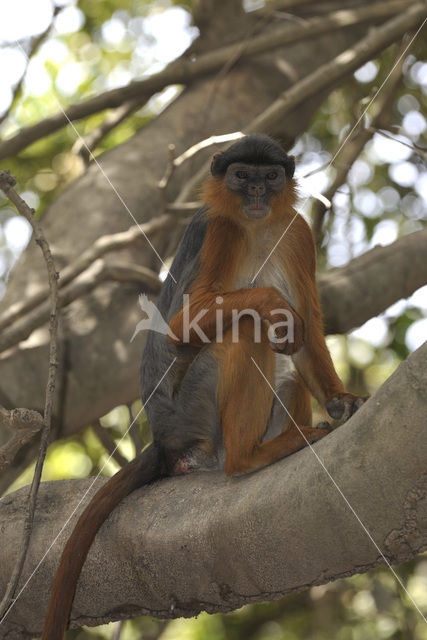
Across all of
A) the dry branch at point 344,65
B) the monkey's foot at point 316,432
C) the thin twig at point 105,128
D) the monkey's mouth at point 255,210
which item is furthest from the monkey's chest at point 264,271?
the thin twig at point 105,128

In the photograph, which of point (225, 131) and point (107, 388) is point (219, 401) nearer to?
point (107, 388)

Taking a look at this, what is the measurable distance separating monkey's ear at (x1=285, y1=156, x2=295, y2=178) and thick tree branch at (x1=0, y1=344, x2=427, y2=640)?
1423mm

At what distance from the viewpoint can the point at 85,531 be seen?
8.48 feet

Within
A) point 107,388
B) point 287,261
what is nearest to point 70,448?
point 107,388

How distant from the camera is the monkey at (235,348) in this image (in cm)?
282

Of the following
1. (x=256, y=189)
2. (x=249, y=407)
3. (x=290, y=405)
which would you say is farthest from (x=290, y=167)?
(x=249, y=407)

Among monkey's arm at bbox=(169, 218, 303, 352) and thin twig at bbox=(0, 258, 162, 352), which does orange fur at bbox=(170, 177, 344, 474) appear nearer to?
monkey's arm at bbox=(169, 218, 303, 352)

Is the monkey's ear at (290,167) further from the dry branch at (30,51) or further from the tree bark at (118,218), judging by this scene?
the dry branch at (30,51)

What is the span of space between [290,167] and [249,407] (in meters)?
1.18

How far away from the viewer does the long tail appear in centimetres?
241

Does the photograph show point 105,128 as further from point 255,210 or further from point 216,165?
point 255,210

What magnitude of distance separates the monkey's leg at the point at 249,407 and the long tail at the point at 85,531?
1.11 ft

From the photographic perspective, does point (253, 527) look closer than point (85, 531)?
Yes

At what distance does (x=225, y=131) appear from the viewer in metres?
5.43
